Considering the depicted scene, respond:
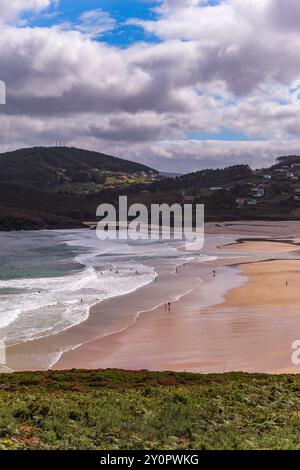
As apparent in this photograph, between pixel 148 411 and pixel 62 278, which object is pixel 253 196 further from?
pixel 148 411

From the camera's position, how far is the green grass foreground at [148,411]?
10773 mm

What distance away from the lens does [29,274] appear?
4588cm

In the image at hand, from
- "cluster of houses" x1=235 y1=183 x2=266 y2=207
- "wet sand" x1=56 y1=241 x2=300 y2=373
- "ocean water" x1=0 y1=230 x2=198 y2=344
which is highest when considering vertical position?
"cluster of houses" x1=235 y1=183 x2=266 y2=207

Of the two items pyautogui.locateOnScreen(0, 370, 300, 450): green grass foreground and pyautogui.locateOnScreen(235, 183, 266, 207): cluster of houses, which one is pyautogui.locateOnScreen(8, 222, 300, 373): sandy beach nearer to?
pyautogui.locateOnScreen(0, 370, 300, 450): green grass foreground

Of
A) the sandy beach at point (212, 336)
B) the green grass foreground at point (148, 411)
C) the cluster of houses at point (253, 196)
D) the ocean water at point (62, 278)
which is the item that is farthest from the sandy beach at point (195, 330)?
the cluster of houses at point (253, 196)

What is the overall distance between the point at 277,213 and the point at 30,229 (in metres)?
65.7

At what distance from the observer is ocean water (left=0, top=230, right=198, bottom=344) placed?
92.7 feet

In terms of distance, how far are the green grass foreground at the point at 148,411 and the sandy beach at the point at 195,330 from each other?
12.4ft

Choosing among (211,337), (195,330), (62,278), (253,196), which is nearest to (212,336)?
(211,337)

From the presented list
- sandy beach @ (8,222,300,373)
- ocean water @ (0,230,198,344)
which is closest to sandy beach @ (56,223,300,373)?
sandy beach @ (8,222,300,373)

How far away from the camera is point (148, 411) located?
13.3 meters

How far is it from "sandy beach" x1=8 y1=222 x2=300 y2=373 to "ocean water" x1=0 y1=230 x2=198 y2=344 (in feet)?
4.94

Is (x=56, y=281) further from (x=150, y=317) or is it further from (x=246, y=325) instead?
(x=246, y=325)
